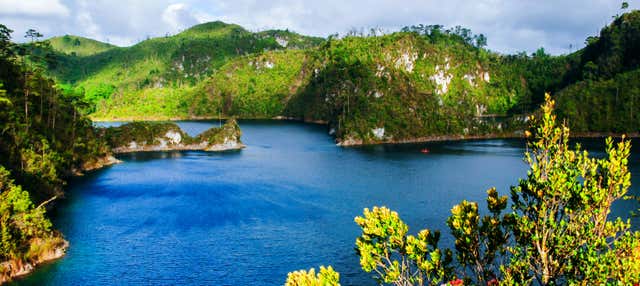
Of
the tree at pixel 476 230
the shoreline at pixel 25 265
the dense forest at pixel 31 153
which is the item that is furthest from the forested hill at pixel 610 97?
the tree at pixel 476 230

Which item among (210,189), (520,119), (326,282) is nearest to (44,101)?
(210,189)

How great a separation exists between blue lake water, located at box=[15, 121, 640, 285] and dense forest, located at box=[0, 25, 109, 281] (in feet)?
9.05

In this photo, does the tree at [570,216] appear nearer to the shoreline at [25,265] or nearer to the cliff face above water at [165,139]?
the shoreline at [25,265]

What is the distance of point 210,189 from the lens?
90688mm

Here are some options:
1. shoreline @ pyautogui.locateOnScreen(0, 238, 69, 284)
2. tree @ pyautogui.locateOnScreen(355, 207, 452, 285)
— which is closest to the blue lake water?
shoreline @ pyautogui.locateOnScreen(0, 238, 69, 284)

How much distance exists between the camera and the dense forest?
48812 mm

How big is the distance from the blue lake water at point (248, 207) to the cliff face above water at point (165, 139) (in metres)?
8.30

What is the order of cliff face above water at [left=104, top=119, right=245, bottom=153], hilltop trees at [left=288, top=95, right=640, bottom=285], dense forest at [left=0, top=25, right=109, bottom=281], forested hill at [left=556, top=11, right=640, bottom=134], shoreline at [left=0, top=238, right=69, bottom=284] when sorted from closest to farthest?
hilltop trees at [left=288, top=95, right=640, bottom=285]
shoreline at [left=0, top=238, right=69, bottom=284]
dense forest at [left=0, top=25, right=109, bottom=281]
cliff face above water at [left=104, top=119, right=245, bottom=153]
forested hill at [left=556, top=11, right=640, bottom=134]

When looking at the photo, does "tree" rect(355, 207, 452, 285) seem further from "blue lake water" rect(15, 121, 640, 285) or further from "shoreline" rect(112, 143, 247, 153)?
"shoreline" rect(112, 143, 247, 153)

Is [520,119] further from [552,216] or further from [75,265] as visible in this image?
[552,216]

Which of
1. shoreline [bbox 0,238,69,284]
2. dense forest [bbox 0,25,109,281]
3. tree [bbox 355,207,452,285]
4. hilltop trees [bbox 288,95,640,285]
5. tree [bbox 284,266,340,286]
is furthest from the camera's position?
dense forest [bbox 0,25,109,281]

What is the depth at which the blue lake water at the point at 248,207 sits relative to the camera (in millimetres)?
51469

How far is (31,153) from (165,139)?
242 feet

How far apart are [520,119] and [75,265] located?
159 meters
